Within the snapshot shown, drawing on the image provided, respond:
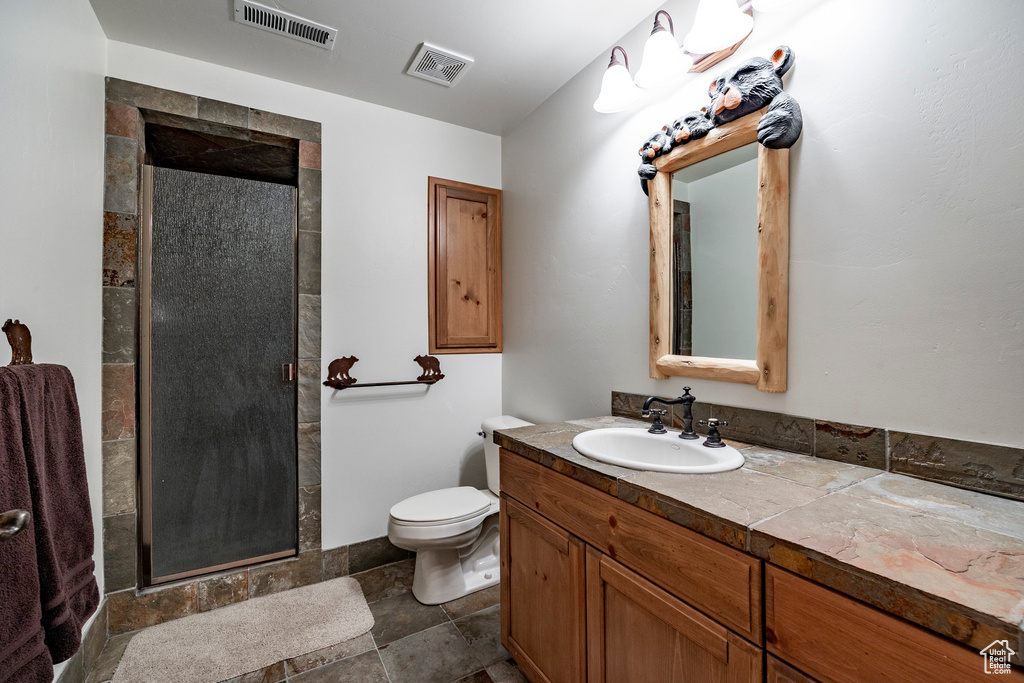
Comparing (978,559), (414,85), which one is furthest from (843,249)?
(414,85)

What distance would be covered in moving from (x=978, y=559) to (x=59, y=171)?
2355 mm

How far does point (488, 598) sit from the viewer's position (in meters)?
2.08

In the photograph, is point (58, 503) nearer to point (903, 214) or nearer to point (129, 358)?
point (129, 358)

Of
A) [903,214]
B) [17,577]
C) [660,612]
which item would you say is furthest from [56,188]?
[903,214]

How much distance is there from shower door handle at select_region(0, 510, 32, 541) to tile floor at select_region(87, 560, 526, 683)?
1.24 m

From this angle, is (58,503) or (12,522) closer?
(12,522)

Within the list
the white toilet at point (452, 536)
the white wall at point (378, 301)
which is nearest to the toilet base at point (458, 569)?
the white toilet at point (452, 536)

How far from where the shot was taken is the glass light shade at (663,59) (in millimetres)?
1444

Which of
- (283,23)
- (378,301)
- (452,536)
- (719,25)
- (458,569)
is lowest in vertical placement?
(458,569)

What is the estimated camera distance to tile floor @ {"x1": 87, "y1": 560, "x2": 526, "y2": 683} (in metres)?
1.59

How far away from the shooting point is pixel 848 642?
26.0 inches

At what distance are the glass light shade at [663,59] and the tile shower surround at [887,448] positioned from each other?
3.65ft

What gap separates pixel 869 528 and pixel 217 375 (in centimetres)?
233

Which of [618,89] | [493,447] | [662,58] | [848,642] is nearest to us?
[848,642]
